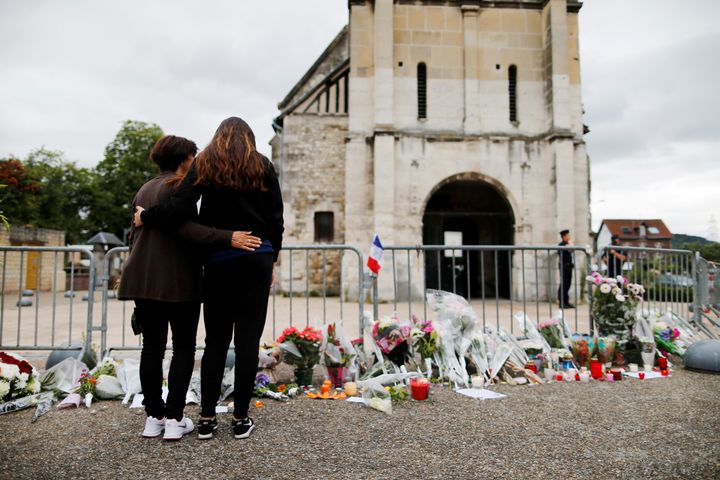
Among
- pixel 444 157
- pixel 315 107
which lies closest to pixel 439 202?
pixel 444 157

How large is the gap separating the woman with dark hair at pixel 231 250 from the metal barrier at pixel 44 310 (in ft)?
7.59

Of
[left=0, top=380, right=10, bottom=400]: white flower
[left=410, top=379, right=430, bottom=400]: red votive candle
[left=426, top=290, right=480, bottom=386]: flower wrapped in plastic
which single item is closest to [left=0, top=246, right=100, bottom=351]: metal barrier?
[left=0, top=380, right=10, bottom=400]: white flower

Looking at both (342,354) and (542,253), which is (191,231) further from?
(542,253)

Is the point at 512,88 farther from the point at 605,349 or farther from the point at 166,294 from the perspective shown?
the point at 166,294

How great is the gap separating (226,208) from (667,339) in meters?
5.44

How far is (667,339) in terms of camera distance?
223 inches

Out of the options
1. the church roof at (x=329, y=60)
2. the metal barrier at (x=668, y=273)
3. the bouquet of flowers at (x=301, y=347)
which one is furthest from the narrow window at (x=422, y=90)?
the bouquet of flowers at (x=301, y=347)

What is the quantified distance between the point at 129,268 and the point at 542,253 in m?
14.0

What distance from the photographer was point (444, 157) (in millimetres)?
15094

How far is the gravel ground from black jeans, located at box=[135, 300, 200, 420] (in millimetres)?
276

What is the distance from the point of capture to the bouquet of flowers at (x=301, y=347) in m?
4.32

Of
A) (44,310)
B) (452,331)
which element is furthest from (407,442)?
(44,310)

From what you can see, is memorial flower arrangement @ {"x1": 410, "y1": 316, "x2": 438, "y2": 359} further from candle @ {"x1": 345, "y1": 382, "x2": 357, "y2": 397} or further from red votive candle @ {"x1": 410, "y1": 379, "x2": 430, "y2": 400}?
candle @ {"x1": 345, "y1": 382, "x2": 357, "y2": 397}

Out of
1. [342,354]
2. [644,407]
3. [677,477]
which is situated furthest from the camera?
[342,354]
